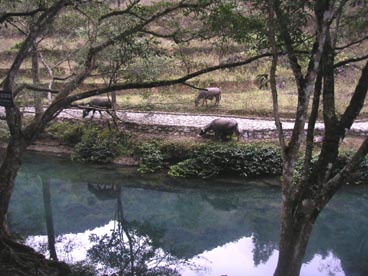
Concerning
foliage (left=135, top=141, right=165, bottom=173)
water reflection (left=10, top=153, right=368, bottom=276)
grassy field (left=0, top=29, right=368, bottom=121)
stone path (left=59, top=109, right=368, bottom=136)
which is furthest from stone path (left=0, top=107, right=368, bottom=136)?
water reflection (left=10, top=153, right=368, bottom=276)

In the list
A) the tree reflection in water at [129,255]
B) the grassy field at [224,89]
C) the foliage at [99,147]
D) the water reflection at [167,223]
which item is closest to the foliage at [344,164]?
the water reflection at [167,223]

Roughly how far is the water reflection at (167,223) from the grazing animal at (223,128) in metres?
1.83

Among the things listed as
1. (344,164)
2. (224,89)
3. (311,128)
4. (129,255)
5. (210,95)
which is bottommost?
(129,255)

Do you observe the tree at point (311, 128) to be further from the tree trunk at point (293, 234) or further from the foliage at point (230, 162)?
the foliage at point (230, 162)

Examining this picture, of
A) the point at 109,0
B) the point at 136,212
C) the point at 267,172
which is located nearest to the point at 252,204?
the point at 267,172

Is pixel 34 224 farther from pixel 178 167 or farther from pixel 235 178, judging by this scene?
pixel 235 178

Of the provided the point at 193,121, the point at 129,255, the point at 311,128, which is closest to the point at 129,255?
the point at 129,255

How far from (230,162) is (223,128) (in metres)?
1.32

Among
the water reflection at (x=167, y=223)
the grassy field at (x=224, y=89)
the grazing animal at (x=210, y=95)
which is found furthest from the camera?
the grazing animal at (x=210, y=95)

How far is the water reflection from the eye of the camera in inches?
410

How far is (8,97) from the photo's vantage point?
23.4 feet

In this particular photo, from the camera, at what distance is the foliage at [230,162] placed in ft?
48.3

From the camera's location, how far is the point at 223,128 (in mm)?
15492

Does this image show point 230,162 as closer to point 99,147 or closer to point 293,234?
point 99,147
